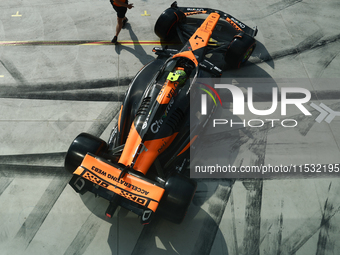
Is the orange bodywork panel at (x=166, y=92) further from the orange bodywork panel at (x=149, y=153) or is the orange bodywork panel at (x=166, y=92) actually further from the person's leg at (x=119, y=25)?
the person's leg at (x=119, y=25)

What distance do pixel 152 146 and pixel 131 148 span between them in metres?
0.35

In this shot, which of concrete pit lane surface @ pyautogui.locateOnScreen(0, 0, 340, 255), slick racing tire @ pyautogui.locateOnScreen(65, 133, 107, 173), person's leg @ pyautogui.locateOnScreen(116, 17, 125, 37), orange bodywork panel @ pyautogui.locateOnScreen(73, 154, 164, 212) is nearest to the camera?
orange bodywork panel @ pyautogui.locateOnScreen(73, 154, 164, 212)

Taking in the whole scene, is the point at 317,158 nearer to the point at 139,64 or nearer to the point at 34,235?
the point at 139,64

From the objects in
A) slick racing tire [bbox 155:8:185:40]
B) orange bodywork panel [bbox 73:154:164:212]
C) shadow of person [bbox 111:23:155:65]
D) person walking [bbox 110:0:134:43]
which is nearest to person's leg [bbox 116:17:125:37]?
person walking [bbox 110:0:134:43]

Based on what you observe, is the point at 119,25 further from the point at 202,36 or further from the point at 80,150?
the point at 80,150

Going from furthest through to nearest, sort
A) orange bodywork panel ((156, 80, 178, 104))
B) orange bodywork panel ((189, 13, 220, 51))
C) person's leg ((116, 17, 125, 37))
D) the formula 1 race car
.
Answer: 1. person's leg ((116, 17, 125, 37))
2. orange bodywork panel ((189, 13, 220, 51))
3. orange bodywork panel ((156, 80, 178, 104))
4. the formula 1 race car

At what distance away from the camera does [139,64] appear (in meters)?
7.34

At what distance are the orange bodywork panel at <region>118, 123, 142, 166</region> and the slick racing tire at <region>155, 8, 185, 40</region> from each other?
384 cm

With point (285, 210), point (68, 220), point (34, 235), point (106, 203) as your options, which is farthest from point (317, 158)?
point (34, 235)

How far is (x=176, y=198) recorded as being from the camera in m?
4.22

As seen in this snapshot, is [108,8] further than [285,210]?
Yes

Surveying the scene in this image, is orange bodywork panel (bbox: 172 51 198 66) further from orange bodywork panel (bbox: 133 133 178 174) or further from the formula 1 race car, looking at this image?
orange bodywork panel (bbox: 133 133 178 174)

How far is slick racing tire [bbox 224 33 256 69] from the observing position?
6.76 m

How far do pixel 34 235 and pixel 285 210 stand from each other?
4.42 m
